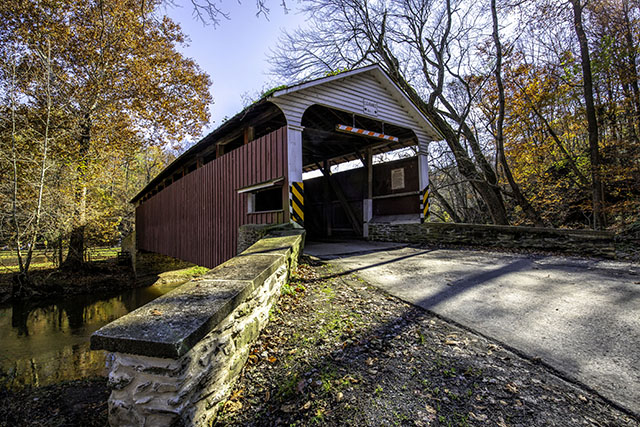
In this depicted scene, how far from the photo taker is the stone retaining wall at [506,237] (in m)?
5.08

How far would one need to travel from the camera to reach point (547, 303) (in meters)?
2.80

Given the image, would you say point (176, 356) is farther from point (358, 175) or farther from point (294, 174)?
Answer: point (358, 175)

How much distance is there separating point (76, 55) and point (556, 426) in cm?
1721

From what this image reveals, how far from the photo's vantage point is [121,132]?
1404 centimetres

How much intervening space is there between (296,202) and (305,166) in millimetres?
7186

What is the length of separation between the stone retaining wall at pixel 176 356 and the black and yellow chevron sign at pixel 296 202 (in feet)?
13.6

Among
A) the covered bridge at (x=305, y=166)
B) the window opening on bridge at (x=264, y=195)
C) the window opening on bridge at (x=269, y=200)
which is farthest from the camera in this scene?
the window opening on bridge at (x=269, y=200)

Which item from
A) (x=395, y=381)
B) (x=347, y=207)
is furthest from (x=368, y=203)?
(x=395, y=381)

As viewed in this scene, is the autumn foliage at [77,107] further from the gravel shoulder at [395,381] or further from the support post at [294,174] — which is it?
the gravel shoulder at [395,381]

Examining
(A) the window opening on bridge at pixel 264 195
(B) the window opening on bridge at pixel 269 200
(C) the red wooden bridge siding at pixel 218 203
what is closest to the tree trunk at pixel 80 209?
(C) the red wooden bridge siding at pixel 218 203

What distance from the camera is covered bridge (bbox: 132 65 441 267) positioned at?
6.54 metres

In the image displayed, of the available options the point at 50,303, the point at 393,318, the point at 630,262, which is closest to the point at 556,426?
the point at 393,318

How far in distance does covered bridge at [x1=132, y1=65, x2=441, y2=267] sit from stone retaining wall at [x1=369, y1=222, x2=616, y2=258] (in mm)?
707

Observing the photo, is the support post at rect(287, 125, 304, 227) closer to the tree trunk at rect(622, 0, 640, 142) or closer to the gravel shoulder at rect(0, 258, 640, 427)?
the gravel shoulder at rect(0, 258, 640, 427)
